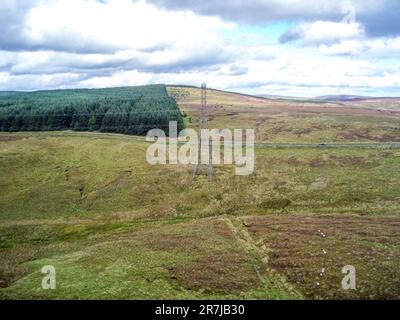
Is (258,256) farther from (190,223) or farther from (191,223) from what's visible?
(190,223)

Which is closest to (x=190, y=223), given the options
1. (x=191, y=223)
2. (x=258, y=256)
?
(x=191, y=223)

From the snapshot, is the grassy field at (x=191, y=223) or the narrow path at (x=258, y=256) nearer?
the narrow path at (x=258, y=256)

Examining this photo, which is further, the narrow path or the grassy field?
the grassy field

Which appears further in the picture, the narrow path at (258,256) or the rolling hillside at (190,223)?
the rolling hillside at (190,223)

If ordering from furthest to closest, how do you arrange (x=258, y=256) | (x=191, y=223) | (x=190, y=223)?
1. (x=190, y=223)
2. (x=191, y=223)
3. (x=258, y=256)
